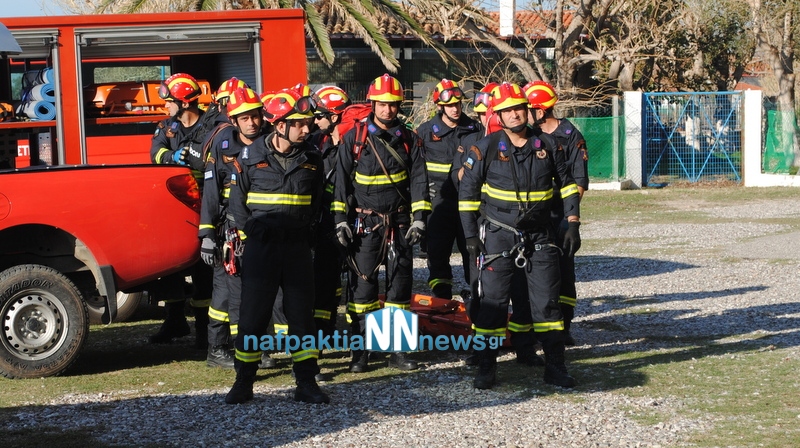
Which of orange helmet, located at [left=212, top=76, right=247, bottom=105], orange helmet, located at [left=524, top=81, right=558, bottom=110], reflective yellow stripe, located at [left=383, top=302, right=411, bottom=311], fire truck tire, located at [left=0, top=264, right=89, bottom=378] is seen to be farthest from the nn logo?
orange helmet, located at [left=212, top=76, right=247, bottom=105]

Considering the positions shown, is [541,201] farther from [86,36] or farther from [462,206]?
[86,36]

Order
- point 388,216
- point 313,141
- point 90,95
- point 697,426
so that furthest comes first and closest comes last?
point 90,95
point 313,141
point 388,216
point 697,426

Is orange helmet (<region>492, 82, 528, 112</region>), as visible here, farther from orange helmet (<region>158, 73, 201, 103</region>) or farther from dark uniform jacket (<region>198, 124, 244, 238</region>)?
orange helmet (<region>158, 73, 201, 103</region>)

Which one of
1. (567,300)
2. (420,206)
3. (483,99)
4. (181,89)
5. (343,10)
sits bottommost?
(567,300)

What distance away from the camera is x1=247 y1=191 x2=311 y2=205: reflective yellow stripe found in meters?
6.66

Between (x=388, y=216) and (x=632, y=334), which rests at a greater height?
(x=388, y=216)

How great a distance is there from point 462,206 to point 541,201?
0.53m

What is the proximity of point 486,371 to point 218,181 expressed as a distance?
2.24 meters

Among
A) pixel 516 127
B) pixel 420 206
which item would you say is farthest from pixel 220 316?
pixel 516 127

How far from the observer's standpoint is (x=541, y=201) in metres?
7.10

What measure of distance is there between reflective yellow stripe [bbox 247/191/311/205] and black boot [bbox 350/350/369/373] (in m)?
1.49

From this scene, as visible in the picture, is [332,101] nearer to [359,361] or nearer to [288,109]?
[288,109]

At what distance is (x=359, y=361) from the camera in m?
7.75

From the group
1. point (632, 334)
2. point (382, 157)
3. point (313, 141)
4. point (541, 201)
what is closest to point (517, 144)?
point (541, 201)
